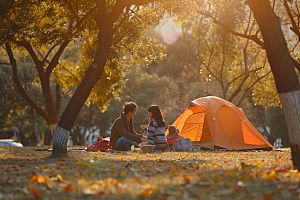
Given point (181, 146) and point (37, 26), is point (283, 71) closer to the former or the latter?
point (181, 146)

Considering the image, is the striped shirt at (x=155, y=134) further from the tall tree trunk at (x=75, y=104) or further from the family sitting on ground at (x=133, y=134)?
Result: the tall tree trunk at (x=75, y=104)

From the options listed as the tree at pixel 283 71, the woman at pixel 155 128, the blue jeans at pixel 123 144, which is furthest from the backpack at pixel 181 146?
the tree at pixel 283 71

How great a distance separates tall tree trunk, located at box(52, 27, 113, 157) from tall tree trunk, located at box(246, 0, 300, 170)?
3.45m

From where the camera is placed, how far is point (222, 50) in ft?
55.6

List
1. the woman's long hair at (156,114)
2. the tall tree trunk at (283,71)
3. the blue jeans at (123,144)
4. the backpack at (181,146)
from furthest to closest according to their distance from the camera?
the backpack at (181,146) < the woman's long hair at (156,114) < the blue jeans at (123,144) < the tall tree trunk at (283,71)

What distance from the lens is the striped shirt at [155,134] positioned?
855cm

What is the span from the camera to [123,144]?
8.51 m

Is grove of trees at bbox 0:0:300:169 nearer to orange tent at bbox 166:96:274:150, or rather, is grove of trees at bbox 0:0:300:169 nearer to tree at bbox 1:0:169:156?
tree at bbox 1:0:169:156

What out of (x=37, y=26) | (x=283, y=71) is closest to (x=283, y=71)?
(x=283, y=71)

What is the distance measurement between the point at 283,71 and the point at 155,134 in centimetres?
463

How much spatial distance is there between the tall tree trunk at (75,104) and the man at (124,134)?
1907 mm

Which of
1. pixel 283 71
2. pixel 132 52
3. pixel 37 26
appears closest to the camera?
pixel 283 71

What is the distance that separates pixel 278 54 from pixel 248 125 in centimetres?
708

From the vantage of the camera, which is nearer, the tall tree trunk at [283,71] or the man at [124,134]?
the tall tree trunk at [283,71]
